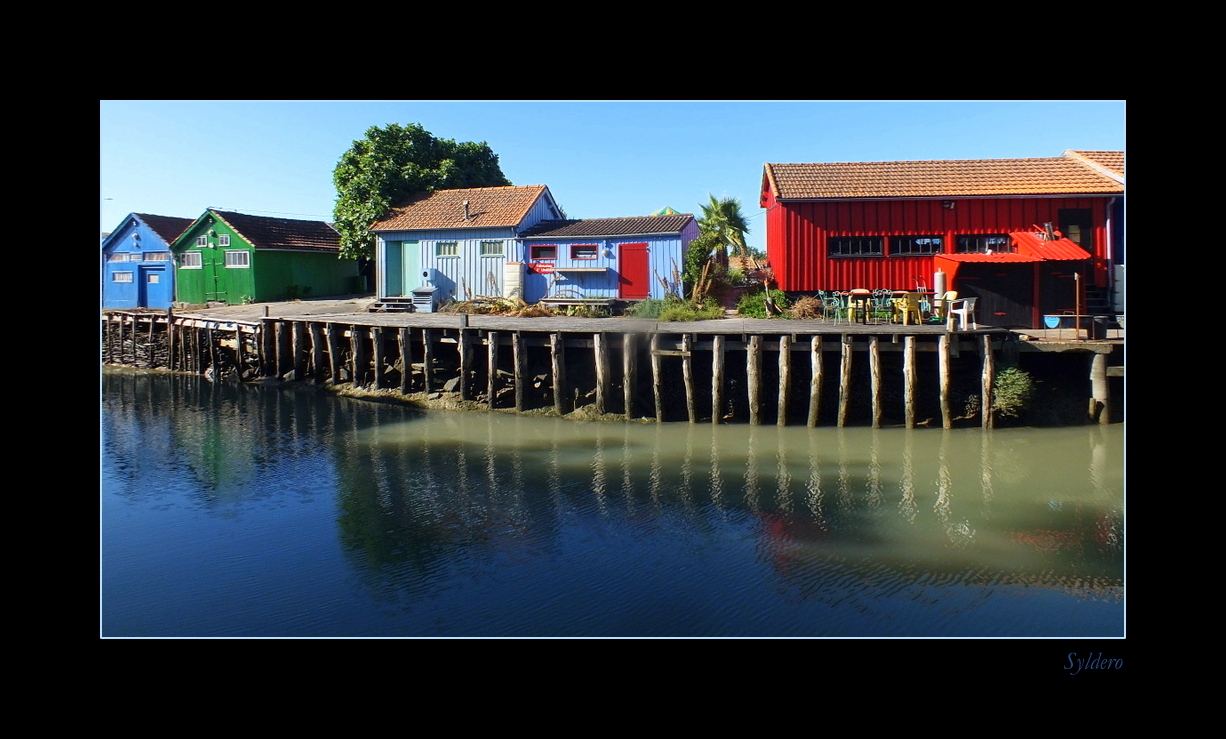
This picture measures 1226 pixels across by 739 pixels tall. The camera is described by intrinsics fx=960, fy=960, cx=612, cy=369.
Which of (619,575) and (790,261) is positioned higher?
(790,261)

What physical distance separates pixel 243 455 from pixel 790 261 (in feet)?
43.2

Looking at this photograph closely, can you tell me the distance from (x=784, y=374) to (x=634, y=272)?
Answer: 32.0 ft

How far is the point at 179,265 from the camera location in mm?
34375

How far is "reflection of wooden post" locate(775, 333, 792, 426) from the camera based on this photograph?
17453 millimetres

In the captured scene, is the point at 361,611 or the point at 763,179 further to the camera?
the point at 763,179

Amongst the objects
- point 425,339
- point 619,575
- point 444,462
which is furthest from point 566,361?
point 619,575

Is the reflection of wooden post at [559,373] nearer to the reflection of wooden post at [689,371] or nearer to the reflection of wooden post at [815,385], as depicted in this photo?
the reflection of wooden post at [689,371]

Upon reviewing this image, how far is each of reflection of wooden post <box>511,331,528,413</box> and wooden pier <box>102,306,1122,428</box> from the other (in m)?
0.02

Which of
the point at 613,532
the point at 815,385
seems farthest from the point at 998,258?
the point at 613,532

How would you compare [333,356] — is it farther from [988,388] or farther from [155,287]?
[155,287]

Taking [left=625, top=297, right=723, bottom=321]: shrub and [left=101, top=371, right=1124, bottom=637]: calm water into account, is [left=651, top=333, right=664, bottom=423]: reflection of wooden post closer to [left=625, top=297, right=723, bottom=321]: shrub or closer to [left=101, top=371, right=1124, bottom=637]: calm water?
[left=101, top=371, right=1124, bottom=637]: calm water

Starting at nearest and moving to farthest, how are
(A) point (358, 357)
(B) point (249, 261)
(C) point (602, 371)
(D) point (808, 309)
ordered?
1. (C) point (602, 371)
2. (D) point (808, 309)
3. (A) point (358, 357)
4. (B) point (249, 261)

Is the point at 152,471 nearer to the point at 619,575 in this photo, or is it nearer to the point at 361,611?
the point at 361,611

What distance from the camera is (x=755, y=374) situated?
57.9 ft
